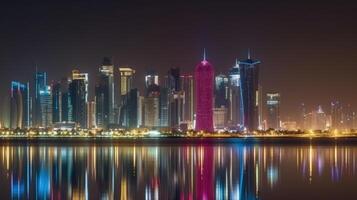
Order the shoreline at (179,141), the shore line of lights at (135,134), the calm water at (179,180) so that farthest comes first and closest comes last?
1. the shore line of lights at (135,134)
2. the shoreline at (179,141)
3. the calm water at (179,180)

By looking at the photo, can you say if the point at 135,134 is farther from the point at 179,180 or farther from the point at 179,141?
the point at 179,180

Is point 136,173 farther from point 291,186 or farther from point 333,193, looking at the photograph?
point 333,193

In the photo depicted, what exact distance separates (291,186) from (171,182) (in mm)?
6325

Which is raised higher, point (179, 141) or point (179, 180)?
point (179, 180)

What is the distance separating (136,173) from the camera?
41156 mm

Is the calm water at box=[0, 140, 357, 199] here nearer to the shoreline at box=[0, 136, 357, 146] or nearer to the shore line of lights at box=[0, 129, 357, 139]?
the shoreline at box=[0, 136, 357, 146]

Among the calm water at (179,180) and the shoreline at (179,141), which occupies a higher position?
the calm water at (179,180)

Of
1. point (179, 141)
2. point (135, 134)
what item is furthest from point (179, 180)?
point (135, 134)

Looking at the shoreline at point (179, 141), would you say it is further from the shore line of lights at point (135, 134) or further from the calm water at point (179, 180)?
the calm water at point (179, 180)

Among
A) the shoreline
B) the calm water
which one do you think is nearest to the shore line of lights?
the shoreline

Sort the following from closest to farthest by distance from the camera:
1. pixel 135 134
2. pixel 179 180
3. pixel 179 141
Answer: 1. pixel 179 180
2. pixel 179 141
3. pixel 135 134

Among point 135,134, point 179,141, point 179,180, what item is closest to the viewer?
point 179,180

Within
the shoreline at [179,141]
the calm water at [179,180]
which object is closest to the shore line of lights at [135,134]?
the shoreline at [179,141]

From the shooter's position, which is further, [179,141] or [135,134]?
[135,134]
